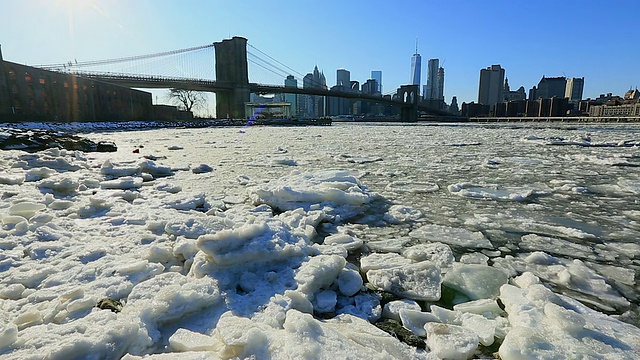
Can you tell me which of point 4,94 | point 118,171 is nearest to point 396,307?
point 118,171

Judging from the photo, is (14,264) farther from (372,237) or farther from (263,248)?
(372,237)

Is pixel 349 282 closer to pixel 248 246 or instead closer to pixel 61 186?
pixel 248 246

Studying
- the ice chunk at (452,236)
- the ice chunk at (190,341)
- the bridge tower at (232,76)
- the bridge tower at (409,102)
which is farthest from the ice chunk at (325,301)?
the bridge tower at (409,102)

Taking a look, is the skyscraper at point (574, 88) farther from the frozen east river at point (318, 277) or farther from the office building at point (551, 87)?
the frozen east river at point (318, 277)

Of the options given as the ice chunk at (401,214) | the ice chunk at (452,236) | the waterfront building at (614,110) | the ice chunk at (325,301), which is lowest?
the ice chunk at (325,301)

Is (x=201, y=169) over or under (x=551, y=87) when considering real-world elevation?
under

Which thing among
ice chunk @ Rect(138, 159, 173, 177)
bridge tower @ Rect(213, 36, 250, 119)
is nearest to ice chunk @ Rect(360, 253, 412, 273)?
ice chunk @ Rect(138, 159, 173, 177)

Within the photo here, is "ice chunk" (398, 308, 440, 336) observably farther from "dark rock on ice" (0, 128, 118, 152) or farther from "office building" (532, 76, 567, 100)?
"office building" (532, 76, 567, 100)
